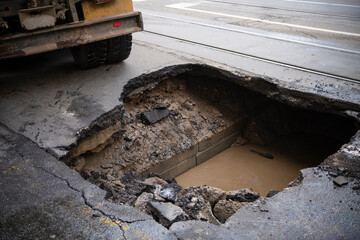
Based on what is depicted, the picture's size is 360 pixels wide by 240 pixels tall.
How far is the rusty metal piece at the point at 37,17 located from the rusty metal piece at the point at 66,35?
79 millimetres

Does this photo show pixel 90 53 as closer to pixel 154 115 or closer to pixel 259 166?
pixel 154 115

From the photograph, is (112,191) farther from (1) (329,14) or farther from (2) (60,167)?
(1) (329,14)

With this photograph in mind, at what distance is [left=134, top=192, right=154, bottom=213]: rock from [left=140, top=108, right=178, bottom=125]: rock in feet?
6.22

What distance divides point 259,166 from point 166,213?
10.5ft

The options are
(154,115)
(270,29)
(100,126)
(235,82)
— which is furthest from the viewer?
(270,29)

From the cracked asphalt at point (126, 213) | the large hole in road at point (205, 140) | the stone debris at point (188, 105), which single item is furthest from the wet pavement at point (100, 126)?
the stone debris at point (188, 105)

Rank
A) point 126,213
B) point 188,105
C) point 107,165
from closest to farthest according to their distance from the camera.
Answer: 1. point 126,213
2. point 107,165
3. point 188,105

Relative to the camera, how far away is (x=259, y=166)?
5.86 m

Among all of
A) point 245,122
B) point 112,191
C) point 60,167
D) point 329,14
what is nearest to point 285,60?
point 245,122

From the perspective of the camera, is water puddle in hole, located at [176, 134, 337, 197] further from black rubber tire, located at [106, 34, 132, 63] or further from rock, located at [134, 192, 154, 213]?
black rubber tire, located at [106, 34, 132, 63]

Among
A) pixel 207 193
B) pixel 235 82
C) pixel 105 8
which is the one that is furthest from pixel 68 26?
pixel 207 193

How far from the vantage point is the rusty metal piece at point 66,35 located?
14.5ft

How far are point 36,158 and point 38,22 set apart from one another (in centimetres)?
201

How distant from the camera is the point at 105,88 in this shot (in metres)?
5.12
